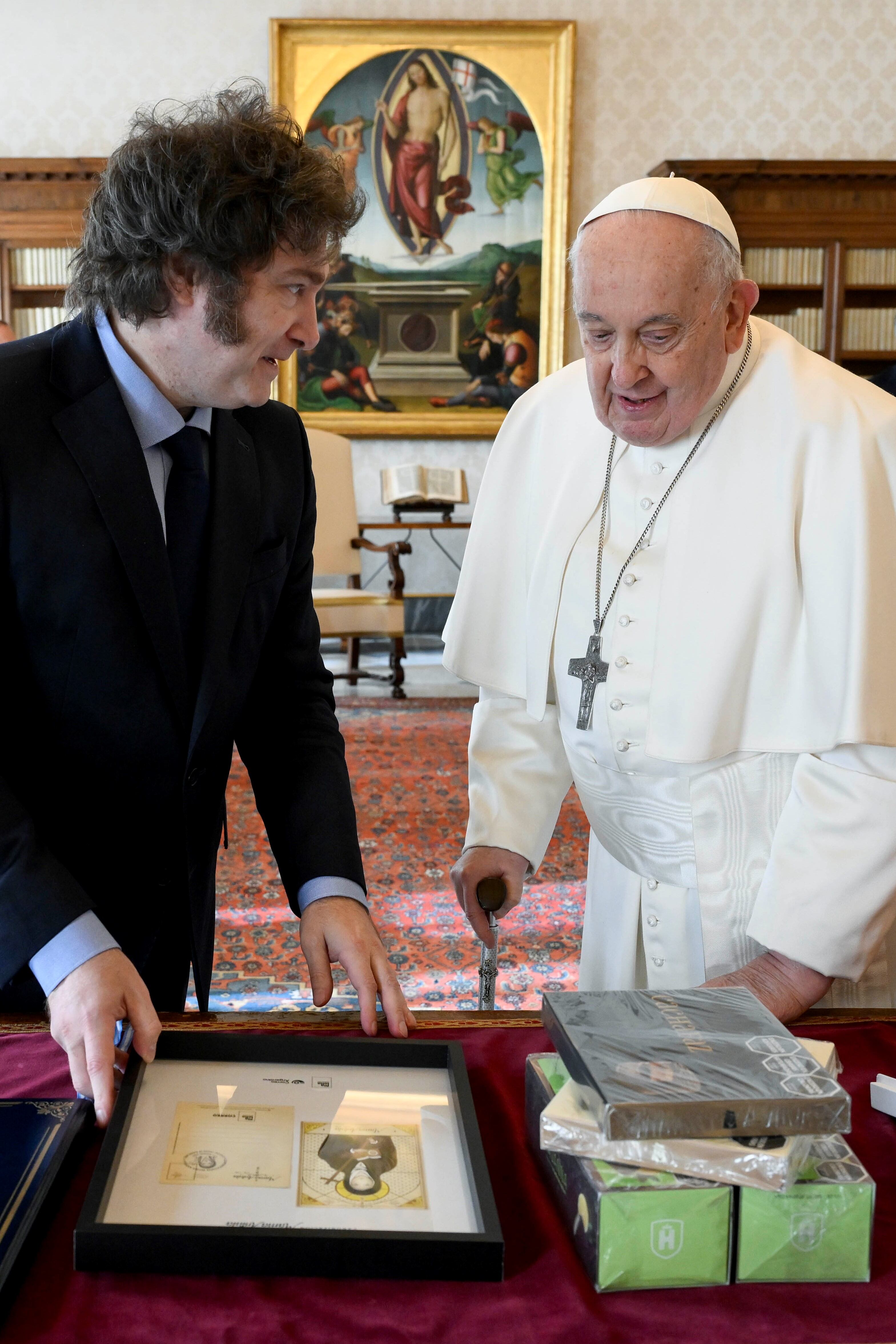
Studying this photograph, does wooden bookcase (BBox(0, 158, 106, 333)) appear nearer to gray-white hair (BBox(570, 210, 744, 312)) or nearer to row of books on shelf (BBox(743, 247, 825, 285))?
row of books on shelf (BBox(743, 247, 825, 285))

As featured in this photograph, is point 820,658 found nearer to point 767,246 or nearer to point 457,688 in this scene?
point 457,688

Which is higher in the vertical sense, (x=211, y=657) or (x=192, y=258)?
(x=192, y=258)

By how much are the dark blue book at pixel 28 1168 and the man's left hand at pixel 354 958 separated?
0.31 metres

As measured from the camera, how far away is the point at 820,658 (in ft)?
5.41

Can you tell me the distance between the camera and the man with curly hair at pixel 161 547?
135 cm

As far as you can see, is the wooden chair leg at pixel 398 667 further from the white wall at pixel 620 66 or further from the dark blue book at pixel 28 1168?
the dark blue book at pixel 28 1168

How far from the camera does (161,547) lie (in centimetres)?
141

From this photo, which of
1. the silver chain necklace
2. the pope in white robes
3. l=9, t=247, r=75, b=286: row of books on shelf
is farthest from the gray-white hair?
l=9, t=247, r=75, b=286: row of books on shelf

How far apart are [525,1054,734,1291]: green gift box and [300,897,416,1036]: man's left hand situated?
41cm

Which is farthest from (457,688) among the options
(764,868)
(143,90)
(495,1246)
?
(495,1246)

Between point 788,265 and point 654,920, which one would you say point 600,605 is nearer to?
point 654,920

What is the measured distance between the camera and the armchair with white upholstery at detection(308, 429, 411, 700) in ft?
24.2

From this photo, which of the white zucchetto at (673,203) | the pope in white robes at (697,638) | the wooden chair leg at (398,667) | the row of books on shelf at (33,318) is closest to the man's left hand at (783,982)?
the pope in white robes at (697,638)

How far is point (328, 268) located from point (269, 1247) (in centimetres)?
111
